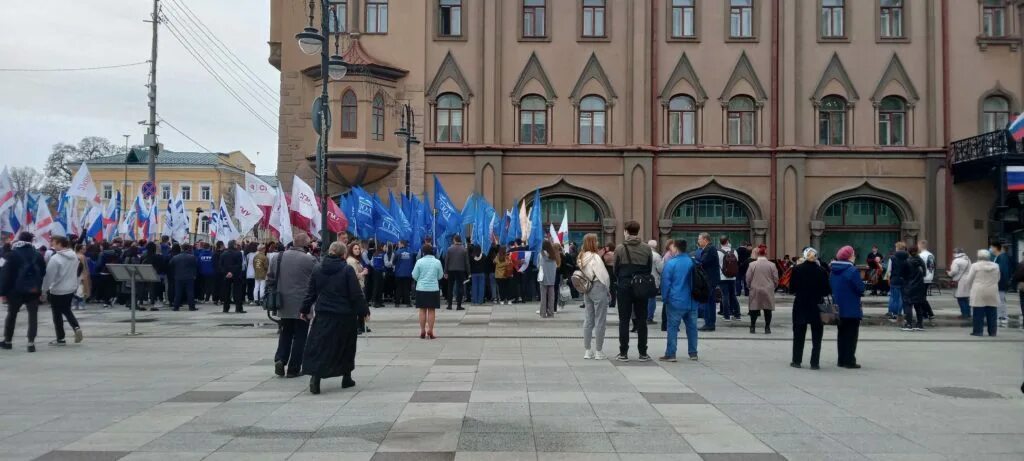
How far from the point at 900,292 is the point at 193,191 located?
83631 mm

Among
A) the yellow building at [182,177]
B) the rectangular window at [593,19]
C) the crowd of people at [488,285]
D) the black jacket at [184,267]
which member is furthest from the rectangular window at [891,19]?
the yellow building at [182,177]

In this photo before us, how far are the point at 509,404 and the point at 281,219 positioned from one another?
1464 centimetres

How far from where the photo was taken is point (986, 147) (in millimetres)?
33750

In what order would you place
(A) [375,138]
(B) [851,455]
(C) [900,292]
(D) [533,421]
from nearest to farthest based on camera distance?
(B) [851,455], (D) [533,421], (C) [900,292], (A) [375,138]

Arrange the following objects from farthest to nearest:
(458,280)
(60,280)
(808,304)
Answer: (458,280) → (60,280) → (808,304)

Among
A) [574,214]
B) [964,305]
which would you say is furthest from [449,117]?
[964,305]

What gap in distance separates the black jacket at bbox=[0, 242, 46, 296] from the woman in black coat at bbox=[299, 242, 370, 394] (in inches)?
238

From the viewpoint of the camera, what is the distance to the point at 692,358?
13.1 metres

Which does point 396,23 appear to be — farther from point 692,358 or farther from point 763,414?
point 763,414

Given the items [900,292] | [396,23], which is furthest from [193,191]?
[900,292]

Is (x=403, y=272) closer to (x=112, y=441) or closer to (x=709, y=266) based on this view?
(x=709, y=266)

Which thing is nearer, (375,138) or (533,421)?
(533,421)

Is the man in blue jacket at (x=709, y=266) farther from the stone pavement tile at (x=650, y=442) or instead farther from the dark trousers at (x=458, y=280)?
the stone pavement tile at (x=650, y=442)

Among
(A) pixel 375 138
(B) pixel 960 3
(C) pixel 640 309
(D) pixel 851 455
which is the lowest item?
(D) pixel 851 455
